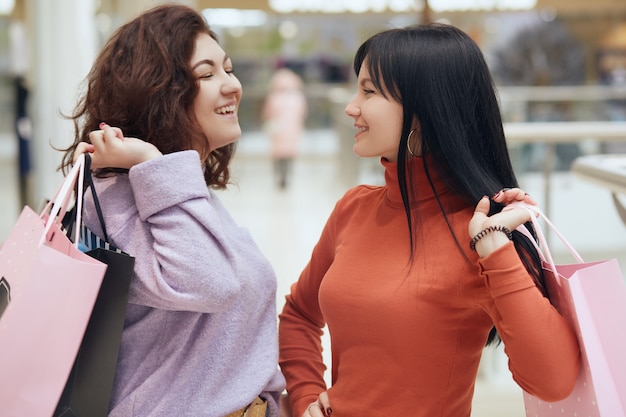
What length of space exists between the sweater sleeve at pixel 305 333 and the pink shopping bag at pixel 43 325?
54cm

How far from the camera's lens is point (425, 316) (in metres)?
1.40

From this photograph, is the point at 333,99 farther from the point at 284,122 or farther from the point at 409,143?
the point at 409,143

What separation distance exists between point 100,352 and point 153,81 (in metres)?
0.53

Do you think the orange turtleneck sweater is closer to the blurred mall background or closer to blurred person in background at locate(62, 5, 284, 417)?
blurred person in background at locate(62, 5, 284, 417)

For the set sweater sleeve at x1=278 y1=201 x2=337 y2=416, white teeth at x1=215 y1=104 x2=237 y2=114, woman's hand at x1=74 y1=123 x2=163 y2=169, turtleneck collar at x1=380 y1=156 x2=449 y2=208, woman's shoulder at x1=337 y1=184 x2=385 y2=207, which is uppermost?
white teeth at x1=215 y1=104 x2=237 y2=114

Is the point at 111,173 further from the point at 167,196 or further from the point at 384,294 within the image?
the point at 384,294

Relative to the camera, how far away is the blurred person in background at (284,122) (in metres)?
10.6

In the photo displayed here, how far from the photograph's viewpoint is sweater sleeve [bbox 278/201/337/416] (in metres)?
1.68

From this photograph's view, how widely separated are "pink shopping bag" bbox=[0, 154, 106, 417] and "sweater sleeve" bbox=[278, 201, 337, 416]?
544 millimetres

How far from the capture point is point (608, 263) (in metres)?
1.24

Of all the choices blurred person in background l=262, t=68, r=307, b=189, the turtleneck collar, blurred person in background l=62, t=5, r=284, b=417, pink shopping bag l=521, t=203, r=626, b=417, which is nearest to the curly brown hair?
blurred person in background l=62, t=5, r=284, b=417

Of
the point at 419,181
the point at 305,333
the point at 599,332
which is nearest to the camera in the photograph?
the point at 599,332

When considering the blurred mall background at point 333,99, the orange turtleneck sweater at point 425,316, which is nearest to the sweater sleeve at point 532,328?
the orange turtleneck sweater at point 425,316

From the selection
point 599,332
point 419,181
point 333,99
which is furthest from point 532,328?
point 333,99
